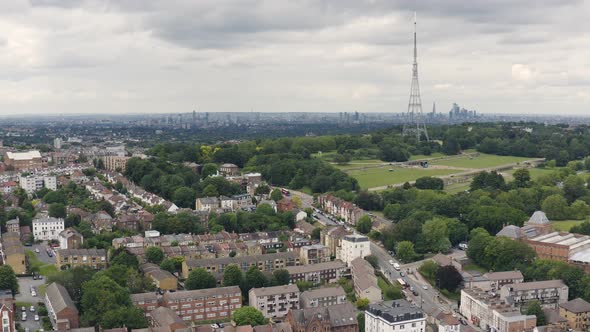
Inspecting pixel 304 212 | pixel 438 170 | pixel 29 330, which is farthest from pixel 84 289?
pixel 438 170

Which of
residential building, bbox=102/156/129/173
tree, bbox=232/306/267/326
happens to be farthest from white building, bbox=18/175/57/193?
tree, bbox=232/306/267/326

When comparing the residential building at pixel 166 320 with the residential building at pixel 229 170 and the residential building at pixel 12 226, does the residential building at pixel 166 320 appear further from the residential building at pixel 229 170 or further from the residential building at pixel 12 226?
the residential building at pixel 229 170

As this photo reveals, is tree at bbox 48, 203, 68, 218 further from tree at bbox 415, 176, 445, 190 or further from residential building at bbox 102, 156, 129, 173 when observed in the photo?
tree at bbox 415, 176, 445, 190

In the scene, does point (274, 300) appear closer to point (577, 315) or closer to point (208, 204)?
point (577, 315)

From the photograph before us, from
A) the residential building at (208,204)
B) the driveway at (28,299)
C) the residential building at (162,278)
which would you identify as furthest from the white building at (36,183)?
the residential building at (162,278)

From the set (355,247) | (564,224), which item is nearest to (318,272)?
(355,247)
